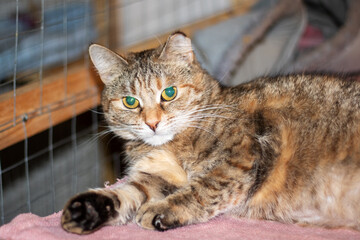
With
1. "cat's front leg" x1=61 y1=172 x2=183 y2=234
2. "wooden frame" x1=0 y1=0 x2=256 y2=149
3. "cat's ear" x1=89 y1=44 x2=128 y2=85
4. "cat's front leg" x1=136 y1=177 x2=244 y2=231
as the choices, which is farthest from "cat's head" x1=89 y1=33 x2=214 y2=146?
"wooden frame" x1=0 y1=0 x2=256 y2=149

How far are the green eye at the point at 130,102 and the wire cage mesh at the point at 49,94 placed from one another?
0.63 feet

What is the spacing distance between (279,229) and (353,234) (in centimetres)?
25

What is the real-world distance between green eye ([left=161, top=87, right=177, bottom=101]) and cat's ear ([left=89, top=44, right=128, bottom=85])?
8.6 inches

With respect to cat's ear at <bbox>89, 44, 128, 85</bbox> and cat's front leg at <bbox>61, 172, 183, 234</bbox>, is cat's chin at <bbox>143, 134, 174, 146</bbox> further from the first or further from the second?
cat's ear at <bbox>89, 44, 128, 85</bbox>

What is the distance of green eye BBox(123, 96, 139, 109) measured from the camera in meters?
1.82

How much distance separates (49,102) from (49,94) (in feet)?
0.13

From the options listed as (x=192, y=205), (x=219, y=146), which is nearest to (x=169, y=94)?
(x=219, y=146)

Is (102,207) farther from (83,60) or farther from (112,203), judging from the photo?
(83,60)

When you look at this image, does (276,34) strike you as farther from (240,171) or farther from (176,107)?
(240,171)

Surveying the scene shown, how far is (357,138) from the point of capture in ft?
5.27

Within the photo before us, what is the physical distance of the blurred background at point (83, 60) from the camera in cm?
216

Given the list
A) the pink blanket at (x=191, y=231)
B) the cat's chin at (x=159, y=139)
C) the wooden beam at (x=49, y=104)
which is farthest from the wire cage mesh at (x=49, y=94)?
the pink blanket at (x=191, y=231)

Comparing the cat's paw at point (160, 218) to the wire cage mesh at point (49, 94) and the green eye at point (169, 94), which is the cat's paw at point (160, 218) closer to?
the green eye at point (169, 94)

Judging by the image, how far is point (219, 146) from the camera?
5.50 ft
